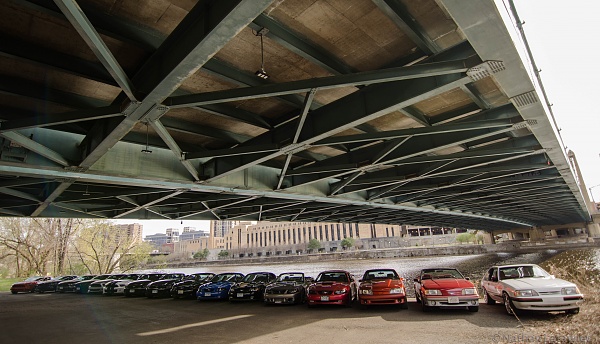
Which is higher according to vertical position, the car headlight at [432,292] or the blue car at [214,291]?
the car headlight at [432,292]

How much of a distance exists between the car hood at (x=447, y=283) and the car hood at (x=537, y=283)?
112cm

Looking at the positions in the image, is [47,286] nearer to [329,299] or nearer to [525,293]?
[329,299]

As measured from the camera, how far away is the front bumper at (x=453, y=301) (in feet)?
33.4

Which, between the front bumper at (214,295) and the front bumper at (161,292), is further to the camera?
the front bumper at (161,292)

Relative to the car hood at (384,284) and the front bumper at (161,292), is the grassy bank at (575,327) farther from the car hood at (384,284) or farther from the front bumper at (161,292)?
the front bumper at (161,292)

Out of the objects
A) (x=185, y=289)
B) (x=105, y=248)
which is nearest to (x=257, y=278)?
(x=185, y=289)

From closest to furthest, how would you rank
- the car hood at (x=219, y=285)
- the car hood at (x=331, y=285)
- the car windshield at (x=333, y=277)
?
the car hood at (x=331, y=285), the car windshield at (x=333, y=277), the car hood at (x=219, y=285)

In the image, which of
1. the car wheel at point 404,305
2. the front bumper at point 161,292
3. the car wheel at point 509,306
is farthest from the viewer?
the front bumper at point 161,292

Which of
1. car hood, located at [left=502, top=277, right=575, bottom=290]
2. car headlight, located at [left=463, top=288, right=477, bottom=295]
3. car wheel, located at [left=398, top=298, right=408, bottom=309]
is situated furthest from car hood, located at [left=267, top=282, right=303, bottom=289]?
car hood, located at [left=502, top=277, right=575, bottom=290]

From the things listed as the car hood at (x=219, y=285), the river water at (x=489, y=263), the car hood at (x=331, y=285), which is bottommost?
the river water at (x=489, y=263)

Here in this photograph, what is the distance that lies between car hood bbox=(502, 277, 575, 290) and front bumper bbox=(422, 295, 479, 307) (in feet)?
3.75

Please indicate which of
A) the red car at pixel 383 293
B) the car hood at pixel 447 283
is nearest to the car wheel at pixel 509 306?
the car hood at pixel 447 283

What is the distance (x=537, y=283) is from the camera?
9430 mm

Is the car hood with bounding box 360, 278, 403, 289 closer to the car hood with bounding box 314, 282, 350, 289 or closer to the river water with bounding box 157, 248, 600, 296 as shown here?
the car hood with bounding box 314, 282, 350, 289
